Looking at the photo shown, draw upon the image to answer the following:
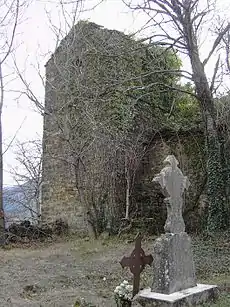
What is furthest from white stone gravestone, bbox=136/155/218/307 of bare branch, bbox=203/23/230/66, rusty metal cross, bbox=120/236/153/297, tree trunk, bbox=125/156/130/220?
tree trunk, bbox=125/156/130/220

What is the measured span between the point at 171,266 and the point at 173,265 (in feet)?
0.12

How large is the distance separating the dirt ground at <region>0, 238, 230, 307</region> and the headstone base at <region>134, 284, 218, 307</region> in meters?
0.82

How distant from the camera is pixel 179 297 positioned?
4887 mm

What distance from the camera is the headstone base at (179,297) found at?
4.82 metres

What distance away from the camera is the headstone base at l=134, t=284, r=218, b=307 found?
4.82 m

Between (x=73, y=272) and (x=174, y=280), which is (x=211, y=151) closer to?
(x=73, y=272)

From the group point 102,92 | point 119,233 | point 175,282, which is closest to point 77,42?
point 102,92

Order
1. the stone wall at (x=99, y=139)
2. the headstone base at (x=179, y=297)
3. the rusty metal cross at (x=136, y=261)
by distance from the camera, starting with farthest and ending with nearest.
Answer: the stone wall at (x=99, y=139) → the rusty metal cross at (x=136, y=261) → the headstone base at (x=179, y=297)

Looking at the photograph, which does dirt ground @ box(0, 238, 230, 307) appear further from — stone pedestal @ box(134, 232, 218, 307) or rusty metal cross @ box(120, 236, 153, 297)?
stone pedestal @ box(134, 232, 218, 307)

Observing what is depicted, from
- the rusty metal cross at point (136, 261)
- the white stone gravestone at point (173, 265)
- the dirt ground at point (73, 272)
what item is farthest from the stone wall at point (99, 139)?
the rusty metal cross at point (136, 261)

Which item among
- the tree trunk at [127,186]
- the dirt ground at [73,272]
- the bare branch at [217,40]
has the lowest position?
the dirt ground at [73,272]

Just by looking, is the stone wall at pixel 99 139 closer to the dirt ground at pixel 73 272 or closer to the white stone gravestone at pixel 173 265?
the dirt ground at pixel 73 272

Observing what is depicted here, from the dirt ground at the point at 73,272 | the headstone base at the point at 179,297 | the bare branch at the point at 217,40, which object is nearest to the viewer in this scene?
the headstone base at the point at 179,297

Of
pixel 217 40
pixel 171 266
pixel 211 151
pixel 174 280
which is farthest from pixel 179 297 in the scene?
pixel 217 40
